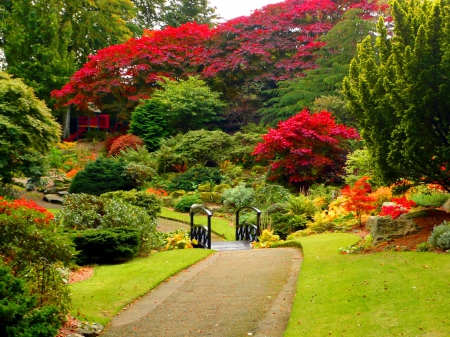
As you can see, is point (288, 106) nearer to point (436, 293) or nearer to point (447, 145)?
point (447, 145)

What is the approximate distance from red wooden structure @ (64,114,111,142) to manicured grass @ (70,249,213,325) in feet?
74.8

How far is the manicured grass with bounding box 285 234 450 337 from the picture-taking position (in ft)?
19.4

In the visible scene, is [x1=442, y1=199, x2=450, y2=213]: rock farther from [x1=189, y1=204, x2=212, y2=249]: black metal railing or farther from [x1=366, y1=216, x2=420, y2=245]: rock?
[x1=189, y1=204, x2=212, y2=249]: black metal railing

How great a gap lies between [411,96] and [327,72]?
16.9 metres

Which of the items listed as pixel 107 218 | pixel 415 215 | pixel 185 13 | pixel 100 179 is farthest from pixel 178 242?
pixel 185 13

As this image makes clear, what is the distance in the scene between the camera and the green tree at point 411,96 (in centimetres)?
907

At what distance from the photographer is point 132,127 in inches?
1109

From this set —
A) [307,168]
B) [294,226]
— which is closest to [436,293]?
[294,226]

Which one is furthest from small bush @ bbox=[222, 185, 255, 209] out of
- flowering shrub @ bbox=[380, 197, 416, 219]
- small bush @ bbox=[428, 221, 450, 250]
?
small bush @ bbox=[428, 221, 450, 250]

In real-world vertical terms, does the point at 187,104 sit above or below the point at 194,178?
above

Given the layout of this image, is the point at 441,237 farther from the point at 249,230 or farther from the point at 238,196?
the point at 238,196

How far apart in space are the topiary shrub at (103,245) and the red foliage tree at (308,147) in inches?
354

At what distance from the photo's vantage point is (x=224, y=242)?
14602 millimetres

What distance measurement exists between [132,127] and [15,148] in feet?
39.3
